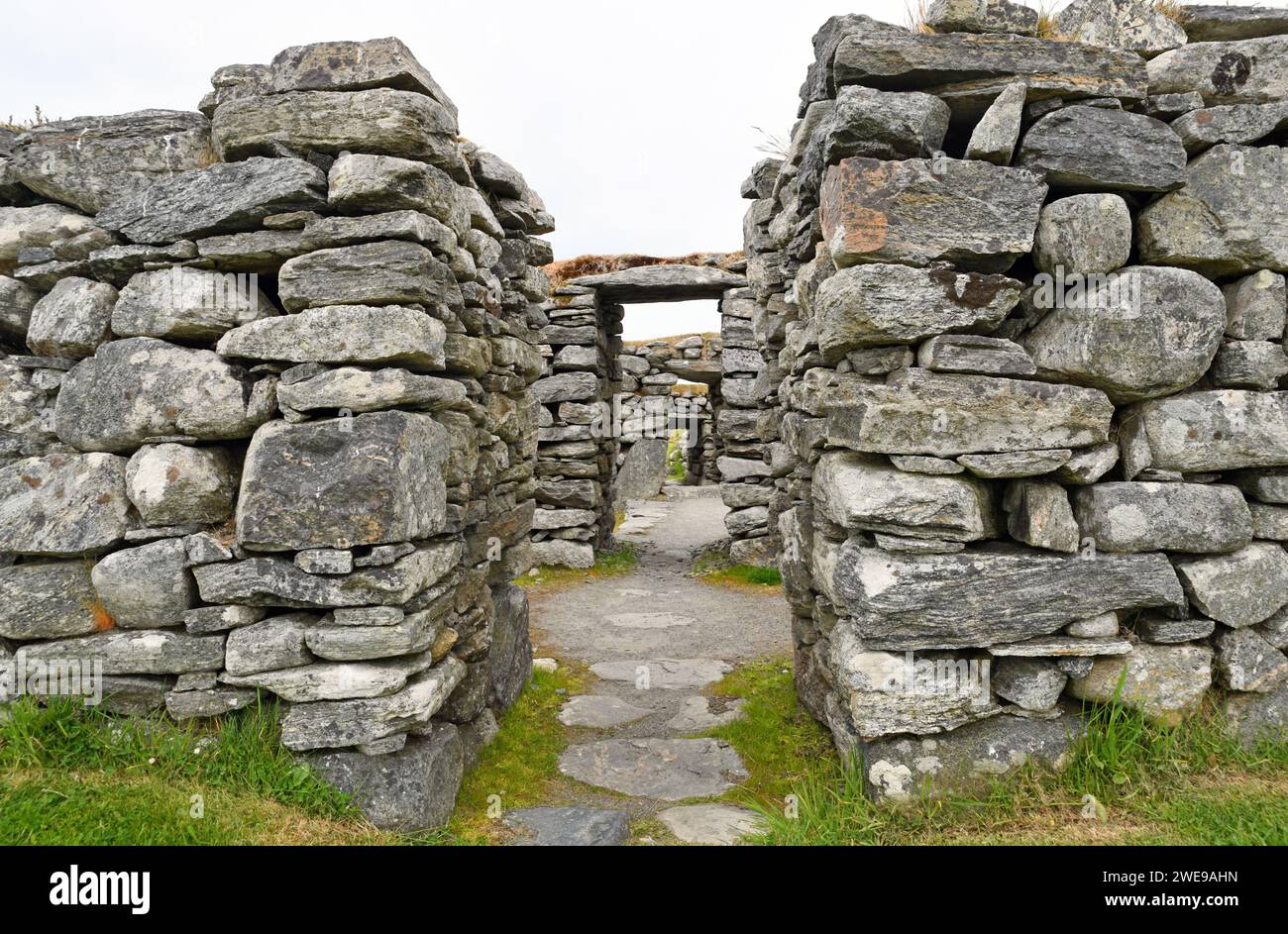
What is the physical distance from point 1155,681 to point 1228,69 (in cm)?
283

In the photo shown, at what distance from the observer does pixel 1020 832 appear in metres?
3.02

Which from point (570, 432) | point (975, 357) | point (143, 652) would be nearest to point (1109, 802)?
point (975, 357)

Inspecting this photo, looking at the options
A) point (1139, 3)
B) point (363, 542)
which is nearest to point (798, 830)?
point (363, 542)

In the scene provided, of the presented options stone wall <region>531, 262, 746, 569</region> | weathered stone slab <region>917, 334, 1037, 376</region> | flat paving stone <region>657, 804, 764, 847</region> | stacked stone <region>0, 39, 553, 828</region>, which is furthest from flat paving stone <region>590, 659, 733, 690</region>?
stone wall <region>531, 262, 746, 569</region>

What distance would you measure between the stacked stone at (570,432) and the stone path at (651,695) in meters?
0.84

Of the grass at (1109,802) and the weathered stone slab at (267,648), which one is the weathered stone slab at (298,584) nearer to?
the weathered stone slab at (267,648)

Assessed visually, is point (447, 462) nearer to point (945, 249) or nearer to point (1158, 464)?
point (945, 249)

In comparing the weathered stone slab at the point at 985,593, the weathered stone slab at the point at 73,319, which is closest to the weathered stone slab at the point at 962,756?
the weathered stone slab at the point at 985,593

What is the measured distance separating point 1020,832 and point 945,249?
2395 millimetres

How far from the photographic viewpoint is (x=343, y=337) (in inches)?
126

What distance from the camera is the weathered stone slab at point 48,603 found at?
10.9 feet

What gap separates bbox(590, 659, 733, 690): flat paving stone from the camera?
572 cm

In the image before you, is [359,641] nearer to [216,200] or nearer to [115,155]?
[216,200]
